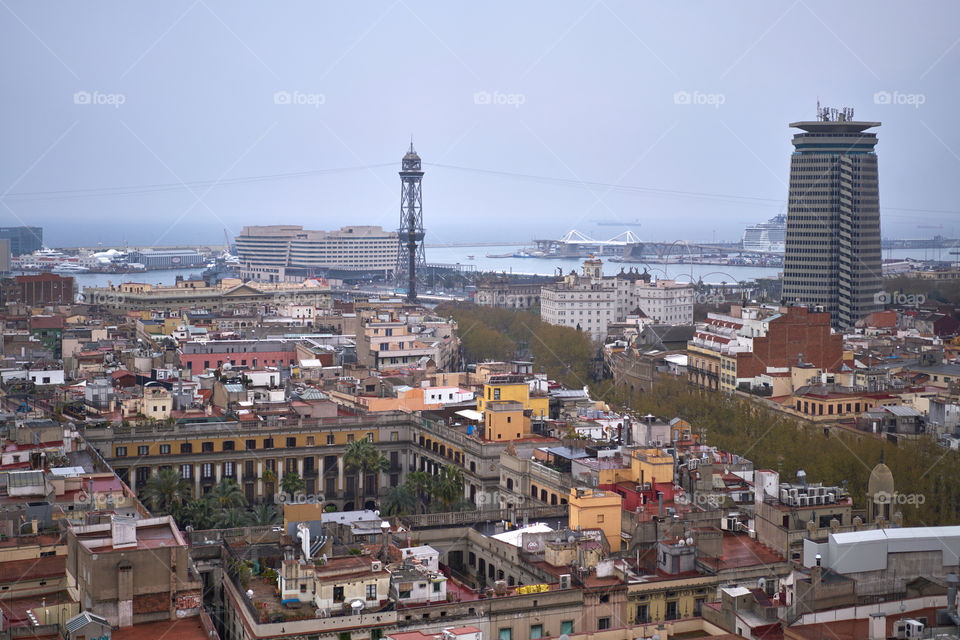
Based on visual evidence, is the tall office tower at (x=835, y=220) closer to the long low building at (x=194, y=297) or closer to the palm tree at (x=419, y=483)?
the long low building at (x=194, y=297)

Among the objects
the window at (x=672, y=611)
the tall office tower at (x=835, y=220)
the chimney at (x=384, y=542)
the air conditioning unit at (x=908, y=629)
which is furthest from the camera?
the tall office tower at (x=835, y=220)

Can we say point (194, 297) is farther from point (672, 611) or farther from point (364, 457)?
point (672, 611)

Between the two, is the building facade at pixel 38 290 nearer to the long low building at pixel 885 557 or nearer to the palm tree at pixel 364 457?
the palm tree at pixel 364 457

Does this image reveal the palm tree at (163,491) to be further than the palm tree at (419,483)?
No

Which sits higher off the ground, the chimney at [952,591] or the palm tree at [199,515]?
the chimney at [952,591]

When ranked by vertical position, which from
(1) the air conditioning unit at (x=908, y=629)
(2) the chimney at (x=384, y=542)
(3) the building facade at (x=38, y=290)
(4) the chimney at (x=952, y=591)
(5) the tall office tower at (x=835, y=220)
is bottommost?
(2) the chimney at (x=384, y=542)

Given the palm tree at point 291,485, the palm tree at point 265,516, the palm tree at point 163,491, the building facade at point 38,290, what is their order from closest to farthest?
1. the palm tree at point 265,516
2. the palm tree at point 163,491
3. the palm tree at point 291,485
4. the building facade at point 38,290

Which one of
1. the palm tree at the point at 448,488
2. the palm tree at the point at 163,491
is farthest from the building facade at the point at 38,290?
the palm tree at the point at 448,488

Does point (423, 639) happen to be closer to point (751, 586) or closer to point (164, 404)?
point (751, 586)
